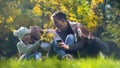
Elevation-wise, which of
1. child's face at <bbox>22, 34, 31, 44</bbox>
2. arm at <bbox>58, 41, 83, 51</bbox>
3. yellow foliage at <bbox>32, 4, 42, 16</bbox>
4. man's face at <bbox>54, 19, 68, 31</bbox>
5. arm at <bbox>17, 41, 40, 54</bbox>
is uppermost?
yellow foliage at <bbox>32, 4, 42, 16</bbox>

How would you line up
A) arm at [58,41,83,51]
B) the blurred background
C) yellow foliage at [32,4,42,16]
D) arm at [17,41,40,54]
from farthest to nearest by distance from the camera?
yellow foliage at [32,4,42,16] < the blurred background < arm at [58,41,83,51] < arm at [17,41,40,54]

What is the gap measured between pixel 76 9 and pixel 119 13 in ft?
6.76

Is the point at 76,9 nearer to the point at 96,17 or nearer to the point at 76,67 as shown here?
the point at 96,17

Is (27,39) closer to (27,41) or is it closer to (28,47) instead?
(27,41)

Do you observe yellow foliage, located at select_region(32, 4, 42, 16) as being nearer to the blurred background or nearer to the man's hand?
the blurred background

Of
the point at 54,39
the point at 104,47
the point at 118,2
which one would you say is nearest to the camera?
the point at 54,39

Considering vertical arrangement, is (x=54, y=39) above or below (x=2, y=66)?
below

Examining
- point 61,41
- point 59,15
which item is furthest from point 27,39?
point 59,15

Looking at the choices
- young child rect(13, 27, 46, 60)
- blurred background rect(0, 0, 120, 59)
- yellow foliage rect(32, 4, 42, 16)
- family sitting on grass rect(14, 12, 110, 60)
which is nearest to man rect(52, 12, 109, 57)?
family sitting on grass rect(14, 12, 110, 60)

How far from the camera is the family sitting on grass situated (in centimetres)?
579

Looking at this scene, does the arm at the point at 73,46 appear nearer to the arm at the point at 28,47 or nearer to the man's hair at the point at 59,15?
the arm at the point at 28,47

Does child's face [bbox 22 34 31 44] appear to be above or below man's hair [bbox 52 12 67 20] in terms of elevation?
below

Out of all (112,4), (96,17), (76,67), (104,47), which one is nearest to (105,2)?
(112,4)

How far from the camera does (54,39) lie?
586 centimetres
